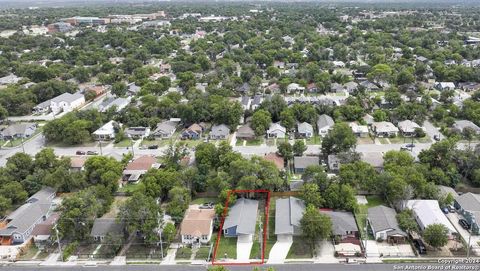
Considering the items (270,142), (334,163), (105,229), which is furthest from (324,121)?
(105,229)

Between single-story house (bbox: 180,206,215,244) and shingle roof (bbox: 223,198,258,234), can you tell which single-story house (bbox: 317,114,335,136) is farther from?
single-story house (bbox: 180,206,215,244)

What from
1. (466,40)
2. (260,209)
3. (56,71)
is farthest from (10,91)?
(466,40)

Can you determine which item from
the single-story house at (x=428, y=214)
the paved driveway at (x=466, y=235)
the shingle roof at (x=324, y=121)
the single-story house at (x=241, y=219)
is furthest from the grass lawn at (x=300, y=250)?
the shingle roof at (x=324, y=121)

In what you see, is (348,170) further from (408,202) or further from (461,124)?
(461,124)

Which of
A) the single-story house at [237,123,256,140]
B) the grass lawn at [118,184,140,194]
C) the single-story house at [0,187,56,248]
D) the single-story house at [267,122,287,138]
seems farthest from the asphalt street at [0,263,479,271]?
the single-story house at [267,122,287,138]

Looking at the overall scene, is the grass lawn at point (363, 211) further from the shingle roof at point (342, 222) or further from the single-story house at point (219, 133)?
the single-story house at point (219, 133)

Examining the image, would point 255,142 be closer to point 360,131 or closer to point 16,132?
point 360,131
